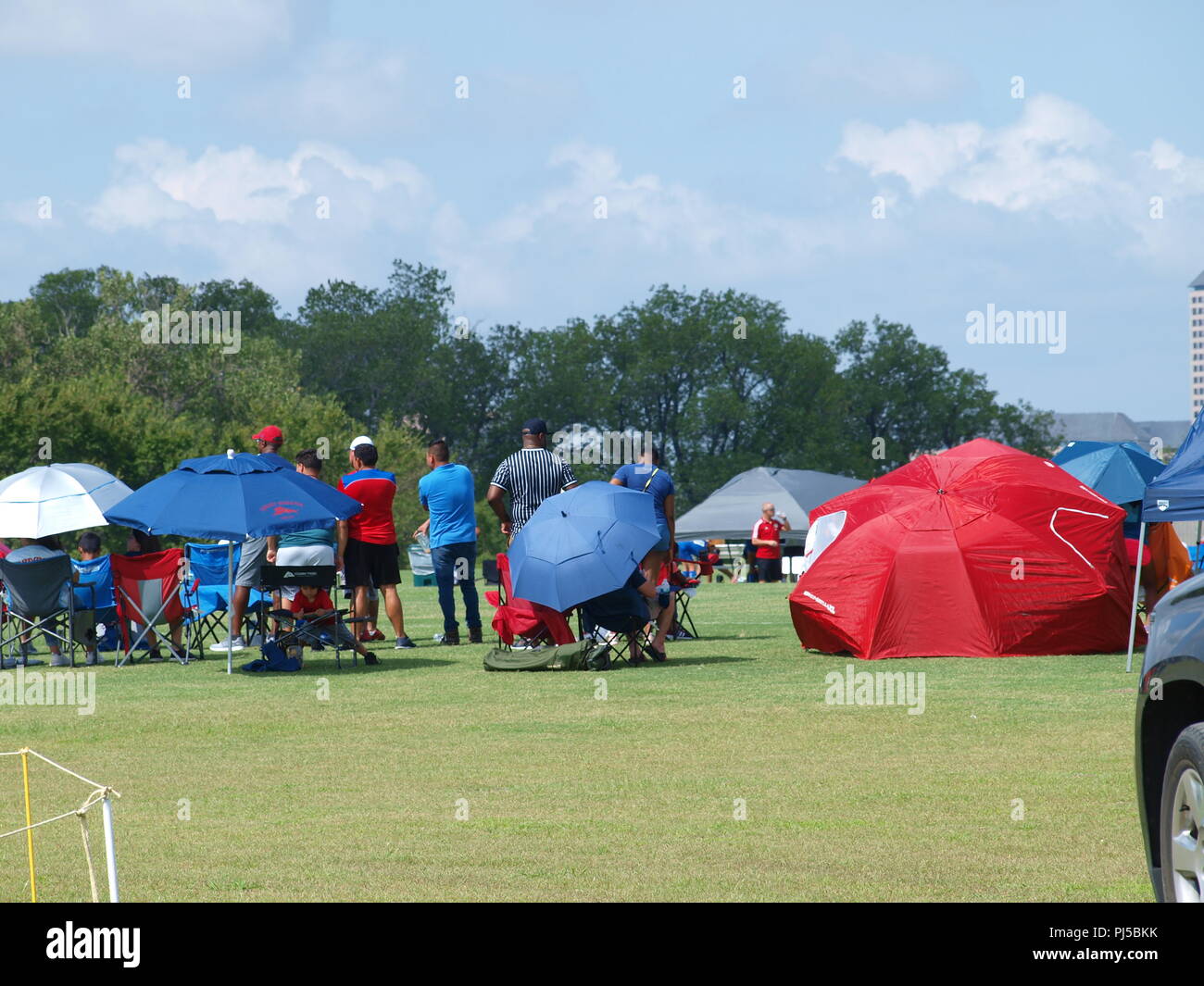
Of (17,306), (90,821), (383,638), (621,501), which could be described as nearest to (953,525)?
(621,501)

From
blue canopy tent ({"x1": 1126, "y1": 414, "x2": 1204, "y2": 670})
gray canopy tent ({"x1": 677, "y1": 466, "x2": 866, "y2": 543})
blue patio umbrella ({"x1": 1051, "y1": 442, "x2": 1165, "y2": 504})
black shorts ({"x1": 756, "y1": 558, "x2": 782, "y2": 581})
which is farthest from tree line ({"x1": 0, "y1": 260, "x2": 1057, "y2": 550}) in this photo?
blue canopy tent ({"x1": 1126, "y1": 414, "x2": 1204, "y2": 670})

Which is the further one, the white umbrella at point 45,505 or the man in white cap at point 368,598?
the man in white cap at point 368,598

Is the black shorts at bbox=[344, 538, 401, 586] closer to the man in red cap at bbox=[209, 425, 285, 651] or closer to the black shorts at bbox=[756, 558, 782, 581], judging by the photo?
the man in red cap at bbox=[209, 425, 285, 651]

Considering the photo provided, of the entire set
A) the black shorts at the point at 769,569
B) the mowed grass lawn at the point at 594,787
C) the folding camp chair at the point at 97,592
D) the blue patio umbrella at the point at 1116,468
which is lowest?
the mowed grass lawn at the point at 594,787

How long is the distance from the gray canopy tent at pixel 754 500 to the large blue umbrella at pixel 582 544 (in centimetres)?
3749

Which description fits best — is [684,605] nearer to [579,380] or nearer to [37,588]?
[37,588]

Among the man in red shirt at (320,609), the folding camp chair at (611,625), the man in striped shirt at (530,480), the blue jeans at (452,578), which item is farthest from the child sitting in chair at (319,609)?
the folding camp chair at (611,625)

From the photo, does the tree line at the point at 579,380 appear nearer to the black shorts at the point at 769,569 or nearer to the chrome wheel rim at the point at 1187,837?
the black shorts at the point at 769,569

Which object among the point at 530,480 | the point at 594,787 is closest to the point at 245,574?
the point at 530,480

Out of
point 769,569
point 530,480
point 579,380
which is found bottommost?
point 769,569

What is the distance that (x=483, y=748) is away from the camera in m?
9.79

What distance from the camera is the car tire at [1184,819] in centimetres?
474

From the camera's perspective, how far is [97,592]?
1622 centimetres

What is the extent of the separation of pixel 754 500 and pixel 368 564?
123ft
